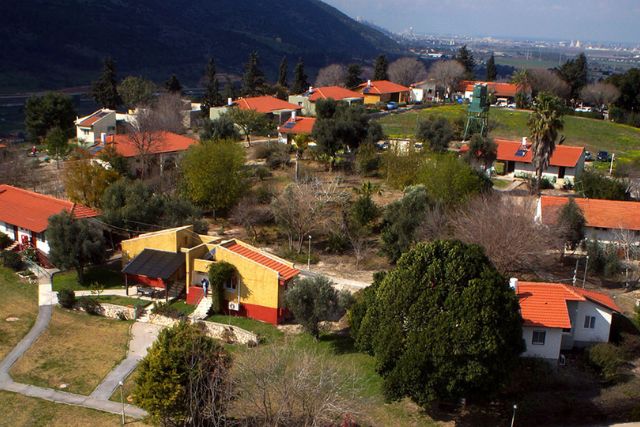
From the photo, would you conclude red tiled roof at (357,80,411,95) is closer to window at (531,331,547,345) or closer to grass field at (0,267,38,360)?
grass field at (0,267,38,360)

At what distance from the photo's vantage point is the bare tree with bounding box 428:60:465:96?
104m

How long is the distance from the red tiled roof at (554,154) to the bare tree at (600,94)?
1626 inches

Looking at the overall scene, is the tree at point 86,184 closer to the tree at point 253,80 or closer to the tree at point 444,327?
the tree at point 444,327

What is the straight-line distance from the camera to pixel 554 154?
56.2 metres

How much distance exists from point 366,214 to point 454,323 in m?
19.7

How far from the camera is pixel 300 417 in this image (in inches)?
819

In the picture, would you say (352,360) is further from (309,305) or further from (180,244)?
(180,244)

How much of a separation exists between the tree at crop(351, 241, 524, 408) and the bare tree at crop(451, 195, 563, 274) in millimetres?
9918

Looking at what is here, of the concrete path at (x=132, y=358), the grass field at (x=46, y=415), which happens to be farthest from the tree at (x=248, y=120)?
the grass field at (x=46, y=415)

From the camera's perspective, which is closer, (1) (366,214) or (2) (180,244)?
(2) (180,244)

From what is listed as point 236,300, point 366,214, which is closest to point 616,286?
point 366,214

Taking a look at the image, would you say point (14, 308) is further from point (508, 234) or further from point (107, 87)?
point (107, 87)

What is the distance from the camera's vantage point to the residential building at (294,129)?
64.8m

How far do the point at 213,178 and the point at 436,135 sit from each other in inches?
938
